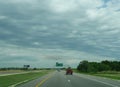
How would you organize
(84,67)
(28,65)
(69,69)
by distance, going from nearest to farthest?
(69,69) < (28,65) < (84,67)

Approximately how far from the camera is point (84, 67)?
179625 millimetres

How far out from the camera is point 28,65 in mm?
123500

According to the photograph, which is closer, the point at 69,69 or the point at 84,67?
the point at 69,69

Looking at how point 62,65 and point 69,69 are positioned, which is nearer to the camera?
point 69,69

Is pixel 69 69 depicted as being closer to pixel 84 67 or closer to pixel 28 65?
pixel 28 65

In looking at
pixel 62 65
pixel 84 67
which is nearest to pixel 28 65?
pixel 62 65

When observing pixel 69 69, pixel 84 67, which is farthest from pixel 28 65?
pixel 84 67

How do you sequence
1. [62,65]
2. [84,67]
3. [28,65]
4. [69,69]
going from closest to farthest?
[69,69] → [28,65] → [62,65] → [84,67]

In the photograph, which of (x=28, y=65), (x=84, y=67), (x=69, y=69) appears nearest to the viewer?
(x=69, y=69)

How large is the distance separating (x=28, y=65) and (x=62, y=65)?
22548mm

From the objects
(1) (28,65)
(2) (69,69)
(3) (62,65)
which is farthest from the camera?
(3) (62,65)

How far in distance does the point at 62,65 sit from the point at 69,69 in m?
61.0

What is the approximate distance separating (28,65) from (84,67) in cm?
6266

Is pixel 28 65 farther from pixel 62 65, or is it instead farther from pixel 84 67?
pixel 84 67
